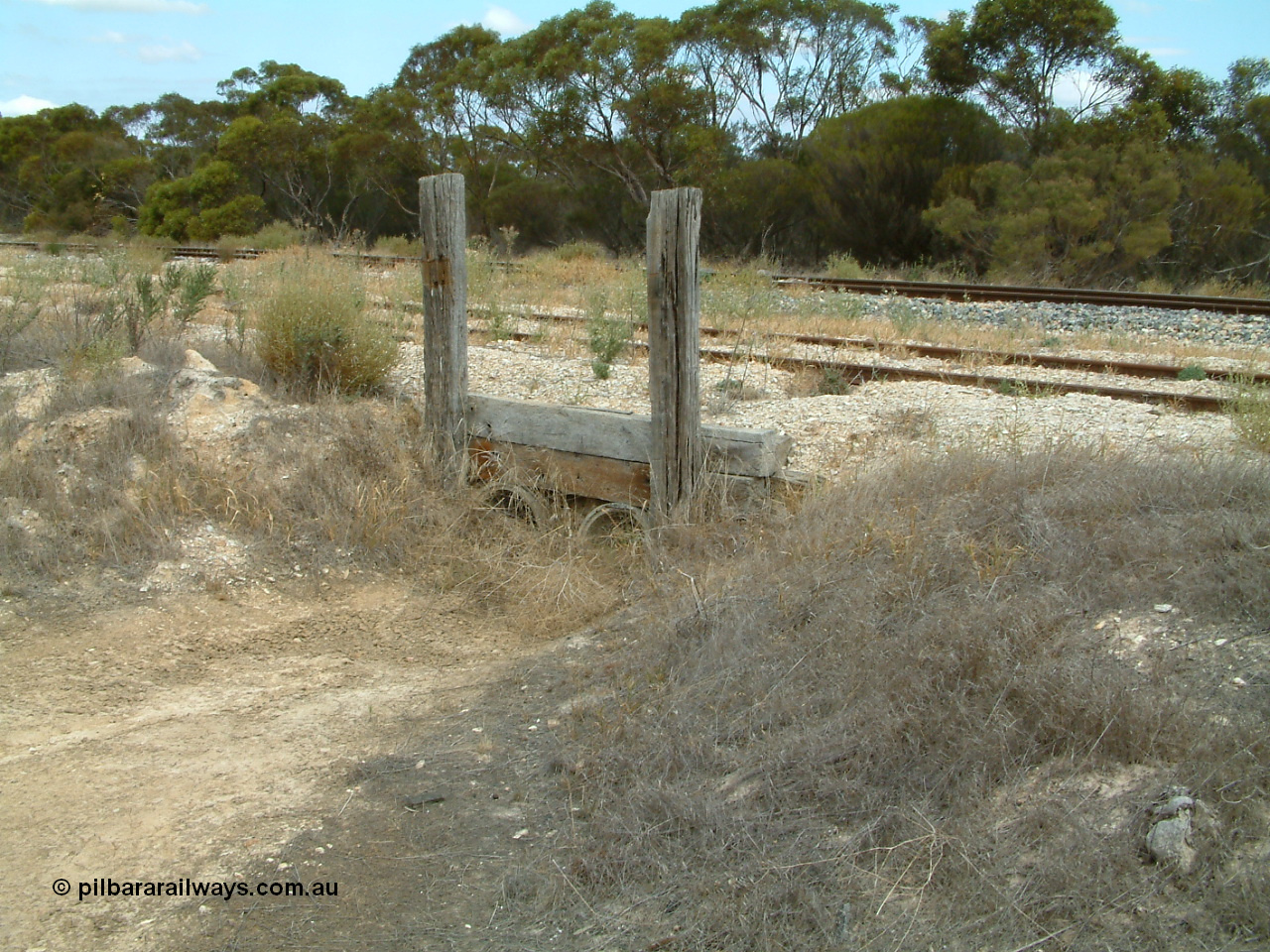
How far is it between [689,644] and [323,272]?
607cm

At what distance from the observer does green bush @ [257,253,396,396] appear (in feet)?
24.2

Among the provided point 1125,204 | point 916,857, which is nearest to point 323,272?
point 916,857

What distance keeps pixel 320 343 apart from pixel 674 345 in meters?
3.01

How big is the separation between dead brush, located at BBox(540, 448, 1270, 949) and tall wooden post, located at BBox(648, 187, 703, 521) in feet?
4.06

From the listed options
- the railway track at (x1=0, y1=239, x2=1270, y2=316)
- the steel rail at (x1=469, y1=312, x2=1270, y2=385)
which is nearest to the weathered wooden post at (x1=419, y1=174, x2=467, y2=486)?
the steel rail at (x1=469, y1=312, x2=1270, y2=385)

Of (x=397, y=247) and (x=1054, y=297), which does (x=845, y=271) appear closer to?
(x=1054, y=297)

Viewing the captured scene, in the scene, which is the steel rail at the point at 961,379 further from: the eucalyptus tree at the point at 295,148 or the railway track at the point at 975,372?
the eucalyptus tree at the point at 295,148

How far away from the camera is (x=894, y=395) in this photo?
7660mm

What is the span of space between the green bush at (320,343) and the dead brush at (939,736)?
371 cm

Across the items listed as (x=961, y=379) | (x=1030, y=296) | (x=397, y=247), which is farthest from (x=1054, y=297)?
(x=397, y=247)

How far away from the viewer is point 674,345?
5.78 metres

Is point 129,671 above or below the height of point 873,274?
below

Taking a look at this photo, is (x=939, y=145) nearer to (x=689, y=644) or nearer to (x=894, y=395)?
(x=894, y=395)

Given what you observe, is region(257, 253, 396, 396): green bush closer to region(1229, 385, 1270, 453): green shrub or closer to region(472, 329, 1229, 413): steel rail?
region(472, 329, 1229, 413): steel rail
